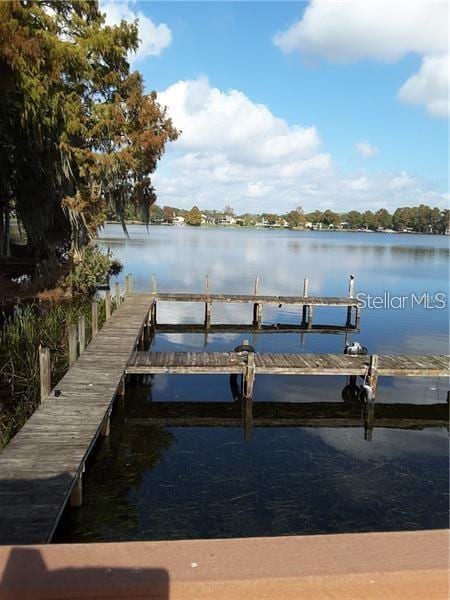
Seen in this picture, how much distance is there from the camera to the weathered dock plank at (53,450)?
5602mm

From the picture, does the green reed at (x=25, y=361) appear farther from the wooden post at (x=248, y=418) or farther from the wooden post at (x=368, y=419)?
the wooden post at (x=368, y=419)

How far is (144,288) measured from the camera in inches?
1259

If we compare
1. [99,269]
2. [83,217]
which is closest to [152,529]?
[83,217]

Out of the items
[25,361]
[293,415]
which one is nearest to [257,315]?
[293,415]

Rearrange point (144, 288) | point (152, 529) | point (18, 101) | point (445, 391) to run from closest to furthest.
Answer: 1. point (152, 529)
2. point (445, 391)
3. point (18, 101)
4. point (144, 288)

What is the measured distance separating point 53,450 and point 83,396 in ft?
8.12

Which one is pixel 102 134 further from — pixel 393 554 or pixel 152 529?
pixel 393 554

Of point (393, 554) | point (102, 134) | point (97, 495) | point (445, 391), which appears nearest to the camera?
point (393, 554)

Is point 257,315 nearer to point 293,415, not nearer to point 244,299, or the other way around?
point 244,299

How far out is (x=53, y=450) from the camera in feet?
24.4

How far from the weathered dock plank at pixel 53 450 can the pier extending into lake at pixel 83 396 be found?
12mm

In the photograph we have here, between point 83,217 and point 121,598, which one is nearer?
point 121,598

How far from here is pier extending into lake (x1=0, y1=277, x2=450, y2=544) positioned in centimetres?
595

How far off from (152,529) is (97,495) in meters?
1.42
